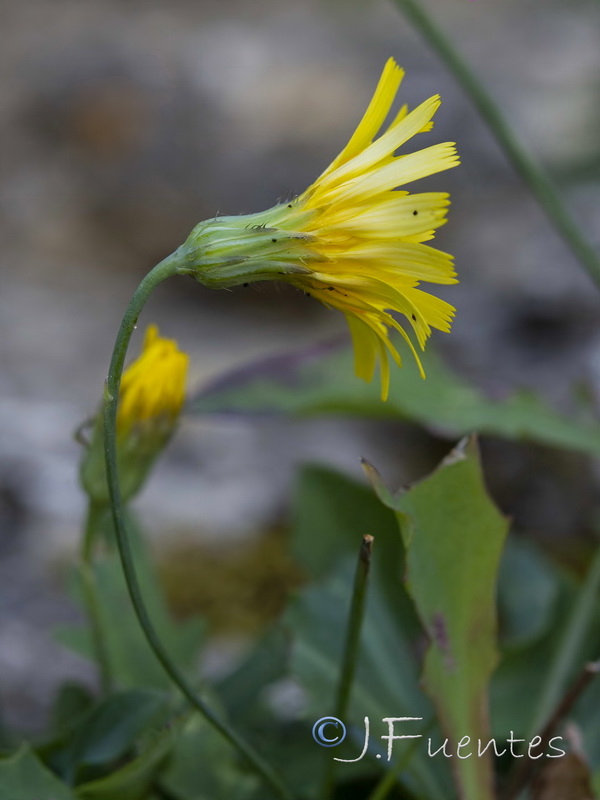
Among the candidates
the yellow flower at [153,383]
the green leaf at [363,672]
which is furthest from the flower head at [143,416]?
the green leaf at [363,672]

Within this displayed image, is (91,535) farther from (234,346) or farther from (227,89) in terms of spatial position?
(227,89)

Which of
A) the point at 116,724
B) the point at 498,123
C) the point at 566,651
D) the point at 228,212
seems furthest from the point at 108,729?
the point at 228,212

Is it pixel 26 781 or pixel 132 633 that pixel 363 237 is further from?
pixel 132 633

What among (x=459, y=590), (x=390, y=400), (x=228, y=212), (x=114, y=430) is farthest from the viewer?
(x=228, y=212)

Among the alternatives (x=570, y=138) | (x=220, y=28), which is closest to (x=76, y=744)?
(x=570, y=138)

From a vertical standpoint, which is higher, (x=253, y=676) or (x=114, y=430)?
(x=114, y=430)

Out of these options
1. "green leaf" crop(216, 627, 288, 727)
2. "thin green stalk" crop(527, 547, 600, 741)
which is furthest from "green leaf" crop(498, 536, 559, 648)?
"green leaf" crop(216, 627, 288, 727)

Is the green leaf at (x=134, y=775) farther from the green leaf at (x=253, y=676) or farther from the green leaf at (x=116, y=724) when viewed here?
the green leaf at (x=253, y=676)
